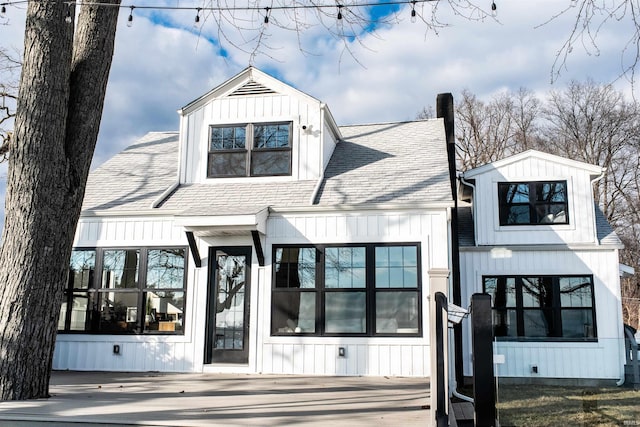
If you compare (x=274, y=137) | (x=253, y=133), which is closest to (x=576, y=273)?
(x=274, y=137)

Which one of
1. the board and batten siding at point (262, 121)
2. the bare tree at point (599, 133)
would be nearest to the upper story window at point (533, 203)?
the board and batten siding at point (262, 121)

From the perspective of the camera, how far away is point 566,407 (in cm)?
629

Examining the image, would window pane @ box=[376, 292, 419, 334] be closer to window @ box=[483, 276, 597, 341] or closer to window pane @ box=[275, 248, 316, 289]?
window pane @ box=[275, 248, 316, 289]

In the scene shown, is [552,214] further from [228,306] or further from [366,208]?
[228,306]

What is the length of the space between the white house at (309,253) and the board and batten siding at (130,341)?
2cm

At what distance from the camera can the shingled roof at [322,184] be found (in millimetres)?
9391

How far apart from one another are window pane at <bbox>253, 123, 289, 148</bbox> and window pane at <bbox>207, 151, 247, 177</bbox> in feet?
1.09

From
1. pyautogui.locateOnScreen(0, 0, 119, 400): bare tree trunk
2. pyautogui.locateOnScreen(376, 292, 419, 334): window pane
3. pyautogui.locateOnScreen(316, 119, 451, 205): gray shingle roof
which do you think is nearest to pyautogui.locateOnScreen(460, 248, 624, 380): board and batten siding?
pyautogui.locateOnScreen(376, 292, 419, 334): window pane

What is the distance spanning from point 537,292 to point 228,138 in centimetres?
627

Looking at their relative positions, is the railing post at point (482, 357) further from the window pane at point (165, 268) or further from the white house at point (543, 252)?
the window pane at point (165, 268)

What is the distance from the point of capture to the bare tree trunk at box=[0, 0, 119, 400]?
5926 millimetres

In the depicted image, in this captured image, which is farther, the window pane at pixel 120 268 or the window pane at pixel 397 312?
the window pane at pixel 120 268

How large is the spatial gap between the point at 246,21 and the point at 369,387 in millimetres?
4621

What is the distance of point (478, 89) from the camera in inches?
1101
